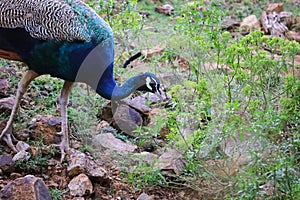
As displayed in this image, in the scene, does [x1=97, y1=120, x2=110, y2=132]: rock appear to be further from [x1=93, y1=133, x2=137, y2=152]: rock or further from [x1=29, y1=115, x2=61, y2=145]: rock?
[x1=29, y1=115, x2=61, y2=145]: rock

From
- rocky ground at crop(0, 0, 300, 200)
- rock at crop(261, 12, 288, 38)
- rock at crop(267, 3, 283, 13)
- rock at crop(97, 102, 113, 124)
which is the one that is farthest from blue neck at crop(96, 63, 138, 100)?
rock at crop(267, 3, 283, 13)

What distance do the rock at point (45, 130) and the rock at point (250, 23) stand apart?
3.69 meters

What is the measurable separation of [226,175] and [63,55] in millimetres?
1171

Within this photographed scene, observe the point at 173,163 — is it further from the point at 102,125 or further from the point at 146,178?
the point at 102,125

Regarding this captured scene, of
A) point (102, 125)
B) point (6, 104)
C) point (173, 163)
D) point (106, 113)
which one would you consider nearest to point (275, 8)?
point (106, 113)

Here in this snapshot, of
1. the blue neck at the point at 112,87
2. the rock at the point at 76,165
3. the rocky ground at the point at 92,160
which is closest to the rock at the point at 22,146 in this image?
the rocky ground at the point at 92,160

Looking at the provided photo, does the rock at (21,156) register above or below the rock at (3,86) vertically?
below

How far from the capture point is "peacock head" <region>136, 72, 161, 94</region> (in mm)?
3217

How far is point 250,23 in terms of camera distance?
668cm

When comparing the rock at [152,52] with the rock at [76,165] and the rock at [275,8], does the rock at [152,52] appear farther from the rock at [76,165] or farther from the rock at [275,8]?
the rock at [275,8]

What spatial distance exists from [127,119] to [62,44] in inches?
33.4

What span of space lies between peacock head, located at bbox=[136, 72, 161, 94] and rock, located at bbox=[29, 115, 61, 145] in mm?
621

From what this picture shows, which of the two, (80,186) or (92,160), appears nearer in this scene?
(80,186)

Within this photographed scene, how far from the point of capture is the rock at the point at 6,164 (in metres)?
3.04
